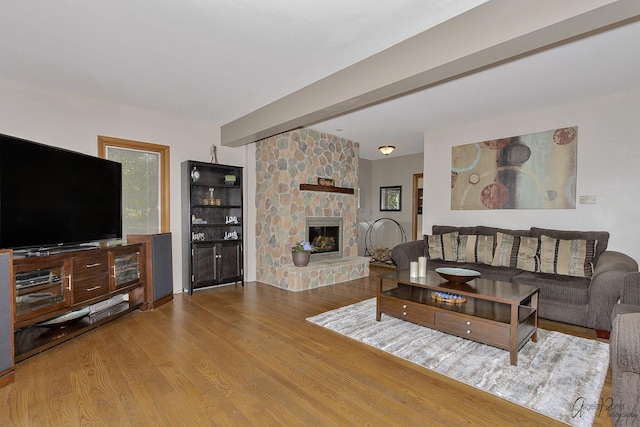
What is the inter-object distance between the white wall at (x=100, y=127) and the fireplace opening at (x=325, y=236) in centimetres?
109

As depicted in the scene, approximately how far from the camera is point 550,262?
11.5 feet

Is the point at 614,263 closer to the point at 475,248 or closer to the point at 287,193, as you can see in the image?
the point at 475,248

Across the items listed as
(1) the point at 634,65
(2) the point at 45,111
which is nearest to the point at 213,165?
(2) the point at 45,111

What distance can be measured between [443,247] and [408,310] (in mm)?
1796

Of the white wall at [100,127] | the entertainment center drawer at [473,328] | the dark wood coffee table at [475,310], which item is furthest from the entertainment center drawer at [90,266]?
the entertainment center drawer at [473,328]

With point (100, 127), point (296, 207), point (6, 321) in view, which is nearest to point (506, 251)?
point (296, 207)

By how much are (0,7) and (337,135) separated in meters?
4.29

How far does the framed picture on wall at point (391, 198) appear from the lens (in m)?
7.23

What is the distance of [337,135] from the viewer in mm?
5609

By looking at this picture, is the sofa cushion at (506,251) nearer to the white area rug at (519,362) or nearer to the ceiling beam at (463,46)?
the white area rug at (519,362)

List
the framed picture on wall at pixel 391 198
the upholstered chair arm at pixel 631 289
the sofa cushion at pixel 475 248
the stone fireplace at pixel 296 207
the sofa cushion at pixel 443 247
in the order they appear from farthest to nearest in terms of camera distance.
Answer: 1. the framed picture on wall at pixel 391 198
2. the stone fireplace at pixel 296 207
3. the sofa cushion at pixel 443 247
4. the sofa cushion at pixel 475 248
5. the upholstered chair arm at pixel 631 289

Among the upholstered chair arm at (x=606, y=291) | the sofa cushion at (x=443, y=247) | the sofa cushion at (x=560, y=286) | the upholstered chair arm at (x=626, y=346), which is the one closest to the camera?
the upholstered chair arm at (x=626, y=346)

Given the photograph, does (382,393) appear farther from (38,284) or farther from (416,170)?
(416,170)

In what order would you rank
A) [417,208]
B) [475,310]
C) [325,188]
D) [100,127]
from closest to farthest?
[475,310], [100,127], [325,188], [417,208]
